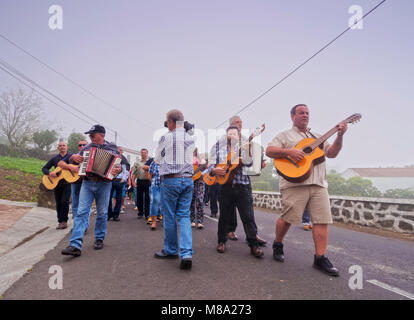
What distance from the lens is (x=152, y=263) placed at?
3016 millimetres

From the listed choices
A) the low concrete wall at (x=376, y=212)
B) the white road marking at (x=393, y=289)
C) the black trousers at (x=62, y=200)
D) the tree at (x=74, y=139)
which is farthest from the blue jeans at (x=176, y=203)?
the tree at (x=74, y=139)

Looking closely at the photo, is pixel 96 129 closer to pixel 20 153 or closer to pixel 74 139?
pixel 20 153

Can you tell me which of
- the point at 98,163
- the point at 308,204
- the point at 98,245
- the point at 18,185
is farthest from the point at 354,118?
the point at 18,185

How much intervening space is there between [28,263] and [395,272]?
481 cm

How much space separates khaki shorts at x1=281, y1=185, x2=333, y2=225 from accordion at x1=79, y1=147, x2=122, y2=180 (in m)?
2.84

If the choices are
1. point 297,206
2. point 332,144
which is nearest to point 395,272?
point 297,206

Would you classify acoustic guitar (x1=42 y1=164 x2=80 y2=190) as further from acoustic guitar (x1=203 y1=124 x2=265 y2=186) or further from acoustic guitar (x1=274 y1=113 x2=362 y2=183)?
acoustic guitar (x1=274 y1=113 x2=362 y2=183)

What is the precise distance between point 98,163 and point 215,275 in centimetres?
253

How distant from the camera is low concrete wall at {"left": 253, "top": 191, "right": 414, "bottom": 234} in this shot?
584 centimetres

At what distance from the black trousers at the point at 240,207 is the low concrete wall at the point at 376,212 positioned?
493 cm

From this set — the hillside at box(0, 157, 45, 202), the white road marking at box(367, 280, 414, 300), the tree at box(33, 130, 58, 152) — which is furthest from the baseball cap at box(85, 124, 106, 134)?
A: the tree at box(33, 130, 58, 152)

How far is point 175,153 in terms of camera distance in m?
3.08
